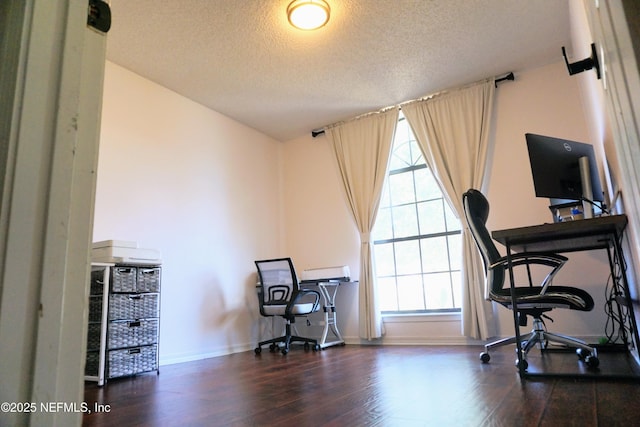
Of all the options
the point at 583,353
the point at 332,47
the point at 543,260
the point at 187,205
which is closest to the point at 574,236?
the point at 543,260

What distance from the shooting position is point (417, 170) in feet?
15.9

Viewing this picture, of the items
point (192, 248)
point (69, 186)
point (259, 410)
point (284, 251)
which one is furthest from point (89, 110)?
point (284, 251)

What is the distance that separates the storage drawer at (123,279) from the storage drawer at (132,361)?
0.46 metres

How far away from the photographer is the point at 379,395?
1966 mm

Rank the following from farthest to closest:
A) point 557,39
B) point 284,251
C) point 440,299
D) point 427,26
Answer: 1. point 284,251
2. point 440,299
3. point 557,39
4. point 427,26

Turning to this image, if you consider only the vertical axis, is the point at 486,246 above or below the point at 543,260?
above

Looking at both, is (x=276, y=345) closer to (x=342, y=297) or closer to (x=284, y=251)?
(x=342, y=297)

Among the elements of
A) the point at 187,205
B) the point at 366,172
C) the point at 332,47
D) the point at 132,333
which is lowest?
the point at 132,333

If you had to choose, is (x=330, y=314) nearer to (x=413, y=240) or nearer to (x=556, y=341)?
(x=413, y=240)

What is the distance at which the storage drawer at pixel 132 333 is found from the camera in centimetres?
287

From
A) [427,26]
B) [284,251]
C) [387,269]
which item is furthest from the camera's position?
[284,251]

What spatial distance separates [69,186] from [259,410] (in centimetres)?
151

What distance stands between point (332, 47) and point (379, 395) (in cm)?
301

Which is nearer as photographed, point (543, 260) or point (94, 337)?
point (543, 260)
